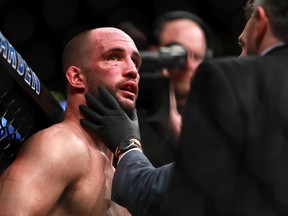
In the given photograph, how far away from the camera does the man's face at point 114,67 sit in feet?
5.99

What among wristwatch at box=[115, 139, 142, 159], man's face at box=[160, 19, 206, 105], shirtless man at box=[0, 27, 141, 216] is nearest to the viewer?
wristwatch at box=[115, 139, 142, 159]

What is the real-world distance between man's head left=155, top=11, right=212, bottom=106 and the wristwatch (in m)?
1.24

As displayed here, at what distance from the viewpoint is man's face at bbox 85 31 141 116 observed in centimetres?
183

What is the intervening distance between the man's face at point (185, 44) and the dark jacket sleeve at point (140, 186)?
139 centimetres

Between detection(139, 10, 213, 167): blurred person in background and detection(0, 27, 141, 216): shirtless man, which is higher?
detection(0, 27, 141, 216): shirtless man

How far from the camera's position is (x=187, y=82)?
2.74 metres

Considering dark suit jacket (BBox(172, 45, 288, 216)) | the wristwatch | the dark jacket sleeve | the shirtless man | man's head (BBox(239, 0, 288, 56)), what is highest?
man's head (BBox(239, 0, 288, 56))

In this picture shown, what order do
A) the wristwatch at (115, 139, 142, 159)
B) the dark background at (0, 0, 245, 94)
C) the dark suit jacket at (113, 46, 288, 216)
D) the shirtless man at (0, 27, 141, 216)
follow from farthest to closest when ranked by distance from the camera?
the dark background at (0, 0, 245, 94) < the shirtless man at (0, 27, 141, 216) < the wristwatch at (115, 139, 142, 159) < the dark suit jacket at (113, 46, 288, 216)

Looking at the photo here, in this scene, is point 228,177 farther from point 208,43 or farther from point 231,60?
point 208,43

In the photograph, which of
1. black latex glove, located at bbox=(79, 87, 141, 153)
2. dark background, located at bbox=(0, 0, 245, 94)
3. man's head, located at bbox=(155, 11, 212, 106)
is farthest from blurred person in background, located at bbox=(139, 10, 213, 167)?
black latex glove, located at bbox=(79, 87, 141, 153)

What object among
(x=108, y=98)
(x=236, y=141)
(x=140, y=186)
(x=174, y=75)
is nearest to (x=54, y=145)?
(x=108, y=98)

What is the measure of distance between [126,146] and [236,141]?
0.43 meters

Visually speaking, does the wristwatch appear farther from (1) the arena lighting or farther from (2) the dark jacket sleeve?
(1) the arena lighting

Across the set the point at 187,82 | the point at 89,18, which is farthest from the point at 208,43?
the point at 89,18
